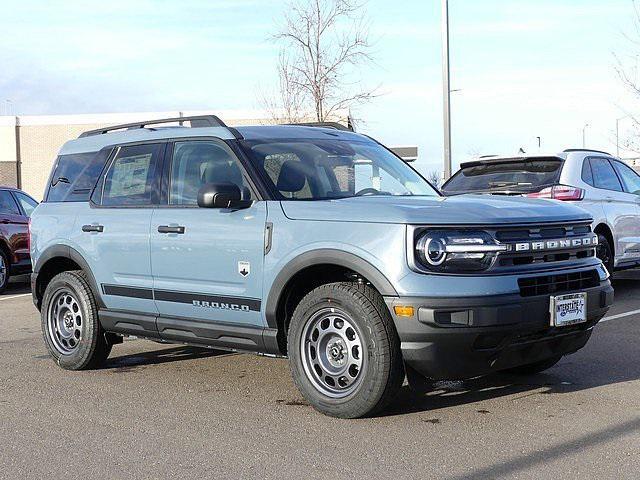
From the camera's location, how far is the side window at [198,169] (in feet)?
19.7

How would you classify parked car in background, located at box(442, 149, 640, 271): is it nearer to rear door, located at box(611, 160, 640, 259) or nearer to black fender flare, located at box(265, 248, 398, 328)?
rear door, located at box(611, 160, 640, 259)

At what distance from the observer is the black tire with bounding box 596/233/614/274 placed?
10.0 meters

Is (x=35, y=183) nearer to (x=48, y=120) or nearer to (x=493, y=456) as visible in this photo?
(x=48, y=120)

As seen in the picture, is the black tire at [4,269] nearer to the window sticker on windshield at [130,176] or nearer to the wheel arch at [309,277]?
the window sticker on windshield at [130,176]

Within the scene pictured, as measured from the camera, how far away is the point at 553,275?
5156 mm

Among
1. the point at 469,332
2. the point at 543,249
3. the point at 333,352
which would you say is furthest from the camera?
the point at 333,352

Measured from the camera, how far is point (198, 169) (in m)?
6.21

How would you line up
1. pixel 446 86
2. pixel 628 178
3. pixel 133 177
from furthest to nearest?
pixel 446 86, pixel 628 178, pixel 133 177

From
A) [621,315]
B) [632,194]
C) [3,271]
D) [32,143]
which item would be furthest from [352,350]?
[32,143]

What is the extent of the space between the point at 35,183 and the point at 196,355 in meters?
37.9

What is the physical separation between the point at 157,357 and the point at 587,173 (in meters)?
5.47

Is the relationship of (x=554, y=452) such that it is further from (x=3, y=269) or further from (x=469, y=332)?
(x=3, y=269)

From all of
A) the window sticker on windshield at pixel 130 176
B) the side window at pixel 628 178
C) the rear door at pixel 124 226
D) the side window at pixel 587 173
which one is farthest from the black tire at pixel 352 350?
the side window at pixel 628 178

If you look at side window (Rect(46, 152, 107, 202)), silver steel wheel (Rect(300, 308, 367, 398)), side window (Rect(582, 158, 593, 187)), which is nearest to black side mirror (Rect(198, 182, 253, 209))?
silver steel wheel (Rect(300, 308, 367, 398))
